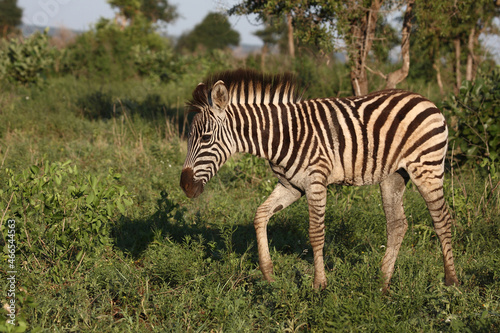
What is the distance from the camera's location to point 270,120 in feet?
15.2

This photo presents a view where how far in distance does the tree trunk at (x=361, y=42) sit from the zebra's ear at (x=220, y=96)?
496 centimetres

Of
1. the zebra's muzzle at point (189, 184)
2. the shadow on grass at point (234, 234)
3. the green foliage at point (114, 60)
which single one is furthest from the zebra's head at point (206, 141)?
the green foliage at point (114, 60)

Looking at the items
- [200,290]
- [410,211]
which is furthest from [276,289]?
[410,211]

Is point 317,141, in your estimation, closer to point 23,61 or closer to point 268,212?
point 268,212

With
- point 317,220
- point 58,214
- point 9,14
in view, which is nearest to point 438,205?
point 317,220

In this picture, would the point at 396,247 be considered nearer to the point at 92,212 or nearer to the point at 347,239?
the point at 347,239

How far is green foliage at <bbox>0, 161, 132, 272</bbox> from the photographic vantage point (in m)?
4.60

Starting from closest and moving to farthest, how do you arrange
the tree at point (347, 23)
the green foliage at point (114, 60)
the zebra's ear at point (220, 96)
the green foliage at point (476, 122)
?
1. the zebra's ear at point (220, 96)
2. the green foliage at point (476, 122)
3. the tree at point (347, 23)
4. the green foliage at point (114, 60)

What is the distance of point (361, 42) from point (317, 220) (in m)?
5.56

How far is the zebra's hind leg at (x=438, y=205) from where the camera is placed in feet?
15.1

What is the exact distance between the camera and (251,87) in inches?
186

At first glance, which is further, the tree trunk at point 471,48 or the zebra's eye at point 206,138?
the tree trunk at point 471,48

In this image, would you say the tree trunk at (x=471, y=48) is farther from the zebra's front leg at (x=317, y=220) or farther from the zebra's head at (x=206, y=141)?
the zebra's head at (x=206, y=141)

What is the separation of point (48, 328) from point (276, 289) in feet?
6.16
